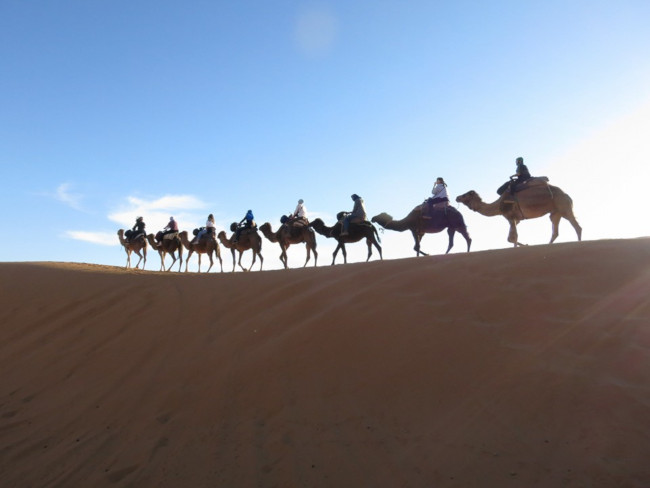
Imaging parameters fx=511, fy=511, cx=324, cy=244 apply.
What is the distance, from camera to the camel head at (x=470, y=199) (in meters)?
15.9

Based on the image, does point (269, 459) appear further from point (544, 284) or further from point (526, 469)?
point (544, 284)

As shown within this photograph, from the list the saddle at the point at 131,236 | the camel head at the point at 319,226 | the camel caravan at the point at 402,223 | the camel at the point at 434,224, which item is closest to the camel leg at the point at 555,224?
the camel caravan at the point at 402,223

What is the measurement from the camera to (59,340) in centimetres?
822

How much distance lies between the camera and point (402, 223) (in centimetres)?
1611

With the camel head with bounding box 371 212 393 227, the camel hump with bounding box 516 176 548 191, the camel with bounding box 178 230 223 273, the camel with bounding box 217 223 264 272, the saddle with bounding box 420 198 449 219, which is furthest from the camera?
the camel with bounding box 178 230 223 273

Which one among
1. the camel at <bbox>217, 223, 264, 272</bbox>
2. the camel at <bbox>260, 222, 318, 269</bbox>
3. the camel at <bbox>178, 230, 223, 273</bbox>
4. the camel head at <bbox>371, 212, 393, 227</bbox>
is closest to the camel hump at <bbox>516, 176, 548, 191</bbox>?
the camel head at <bbox>371, 212, 393, 227</bbox>

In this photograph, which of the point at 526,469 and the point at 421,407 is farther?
the point at 421,407

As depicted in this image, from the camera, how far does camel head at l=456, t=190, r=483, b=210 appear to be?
15.9 m

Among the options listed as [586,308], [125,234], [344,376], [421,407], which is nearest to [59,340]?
[344,376]

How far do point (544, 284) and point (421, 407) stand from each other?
109 inches

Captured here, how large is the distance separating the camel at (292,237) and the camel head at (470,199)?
18.7 ft

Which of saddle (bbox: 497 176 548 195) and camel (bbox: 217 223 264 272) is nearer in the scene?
saddle (bbox: 497 176 548 195)

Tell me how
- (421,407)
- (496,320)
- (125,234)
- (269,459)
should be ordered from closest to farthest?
(269,459), (421,407), (496,320), (125,234)

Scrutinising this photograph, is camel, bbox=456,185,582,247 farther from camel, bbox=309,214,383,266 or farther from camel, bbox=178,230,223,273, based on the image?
camel, bbox=178,230,223,273
